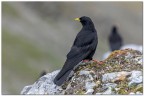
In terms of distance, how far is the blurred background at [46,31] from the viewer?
75.6m

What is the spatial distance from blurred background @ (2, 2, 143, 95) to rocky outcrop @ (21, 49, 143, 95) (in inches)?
1717

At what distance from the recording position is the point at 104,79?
21469mm

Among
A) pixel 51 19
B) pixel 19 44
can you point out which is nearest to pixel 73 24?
pixel 51 19

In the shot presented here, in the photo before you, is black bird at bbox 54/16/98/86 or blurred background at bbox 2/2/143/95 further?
blurred background at bbox 2/2/143/95

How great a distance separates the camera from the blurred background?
75625mm

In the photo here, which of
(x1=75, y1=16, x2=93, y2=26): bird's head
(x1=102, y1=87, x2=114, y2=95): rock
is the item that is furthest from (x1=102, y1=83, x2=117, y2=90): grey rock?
(x1=75, y1=16, x2=93, y2=26): bird's head

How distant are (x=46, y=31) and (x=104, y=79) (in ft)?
235

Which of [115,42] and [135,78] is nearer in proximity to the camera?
[135,78]

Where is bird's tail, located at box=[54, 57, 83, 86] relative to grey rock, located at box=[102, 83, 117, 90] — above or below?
above

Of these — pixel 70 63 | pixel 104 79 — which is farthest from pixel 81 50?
pixel 104 79

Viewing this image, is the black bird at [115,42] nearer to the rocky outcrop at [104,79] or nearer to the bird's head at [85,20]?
the bird's head at [85,20]

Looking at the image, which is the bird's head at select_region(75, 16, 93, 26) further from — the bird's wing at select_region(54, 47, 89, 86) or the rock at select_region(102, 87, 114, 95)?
the rock at select_region(102, 87, 114, 95)

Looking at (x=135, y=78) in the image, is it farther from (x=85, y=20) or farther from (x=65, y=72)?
(x=85, y=20)

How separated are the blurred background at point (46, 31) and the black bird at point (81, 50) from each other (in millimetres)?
42790
